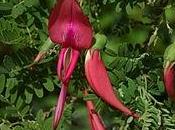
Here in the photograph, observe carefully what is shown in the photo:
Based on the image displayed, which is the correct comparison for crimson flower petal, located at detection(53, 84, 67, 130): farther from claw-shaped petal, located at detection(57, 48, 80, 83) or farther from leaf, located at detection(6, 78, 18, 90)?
leaf, located at detection(6, 78, 18, 90)

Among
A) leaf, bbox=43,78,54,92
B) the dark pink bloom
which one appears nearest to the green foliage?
leaf, bbox=43,78,54,92

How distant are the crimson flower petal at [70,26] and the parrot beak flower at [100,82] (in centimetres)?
3

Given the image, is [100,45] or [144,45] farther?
[144,45]

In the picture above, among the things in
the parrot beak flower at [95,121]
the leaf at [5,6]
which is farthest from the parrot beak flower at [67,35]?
the leaf at [5,6]

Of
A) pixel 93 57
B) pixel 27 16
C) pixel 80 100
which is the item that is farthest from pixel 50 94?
pixel 93 57

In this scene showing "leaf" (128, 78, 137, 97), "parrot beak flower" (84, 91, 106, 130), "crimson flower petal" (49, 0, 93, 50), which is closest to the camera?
"crimson flower petal" (49, 0, 93, 50)

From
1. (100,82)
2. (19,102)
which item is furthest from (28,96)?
(100,82)

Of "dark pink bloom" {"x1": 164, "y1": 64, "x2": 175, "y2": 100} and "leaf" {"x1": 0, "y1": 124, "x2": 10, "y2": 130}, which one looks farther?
"leaf" {"x1": 0, "y1": 124, "x2": 10, "y2": 130}

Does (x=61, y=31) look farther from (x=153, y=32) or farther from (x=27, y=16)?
(x=153, y=32)

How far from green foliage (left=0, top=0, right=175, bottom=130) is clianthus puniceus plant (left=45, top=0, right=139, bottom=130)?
4.4 inches

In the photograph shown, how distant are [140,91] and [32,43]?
246 mm

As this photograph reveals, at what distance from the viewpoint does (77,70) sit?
1.24 m

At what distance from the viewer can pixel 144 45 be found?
1378 millimetres

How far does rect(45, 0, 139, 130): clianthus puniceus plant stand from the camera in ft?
3.31
